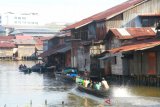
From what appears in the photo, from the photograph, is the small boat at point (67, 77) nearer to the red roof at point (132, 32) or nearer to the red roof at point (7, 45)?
the red roof at point (132, 32)

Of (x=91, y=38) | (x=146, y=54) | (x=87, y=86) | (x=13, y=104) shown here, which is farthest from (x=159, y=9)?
(x=13, y=104)

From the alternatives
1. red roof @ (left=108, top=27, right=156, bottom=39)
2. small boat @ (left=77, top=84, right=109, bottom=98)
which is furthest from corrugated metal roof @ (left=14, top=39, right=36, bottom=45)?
small boat @ (left=77, top=84, right=109, bottom=98)

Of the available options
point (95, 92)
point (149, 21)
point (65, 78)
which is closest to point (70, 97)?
point (95, 92)

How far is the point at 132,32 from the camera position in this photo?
44062 millimetres

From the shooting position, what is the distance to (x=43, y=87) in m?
42.9

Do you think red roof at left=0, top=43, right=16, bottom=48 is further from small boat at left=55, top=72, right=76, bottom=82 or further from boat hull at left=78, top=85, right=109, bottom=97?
boat hull at left=78, top=85, right=109, bottom=97

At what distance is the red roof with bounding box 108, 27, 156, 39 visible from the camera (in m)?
42.7

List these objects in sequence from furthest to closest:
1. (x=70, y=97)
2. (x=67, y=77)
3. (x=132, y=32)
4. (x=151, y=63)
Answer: (x=67, y=77), (x=132, y=32), (x=151, y=63), (x=70, y=97)

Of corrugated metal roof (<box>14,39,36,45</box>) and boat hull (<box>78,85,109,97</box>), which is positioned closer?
boat hull (<box>78,85,109,97</box>)

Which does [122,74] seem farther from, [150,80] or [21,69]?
[21,69]

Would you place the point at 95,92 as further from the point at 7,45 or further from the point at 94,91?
the point at 7,45

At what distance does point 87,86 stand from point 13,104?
7.47 m

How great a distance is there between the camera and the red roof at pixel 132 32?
1681 inches

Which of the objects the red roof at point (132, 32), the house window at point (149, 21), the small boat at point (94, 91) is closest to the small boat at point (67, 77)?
the red roof at point (132, 32)
